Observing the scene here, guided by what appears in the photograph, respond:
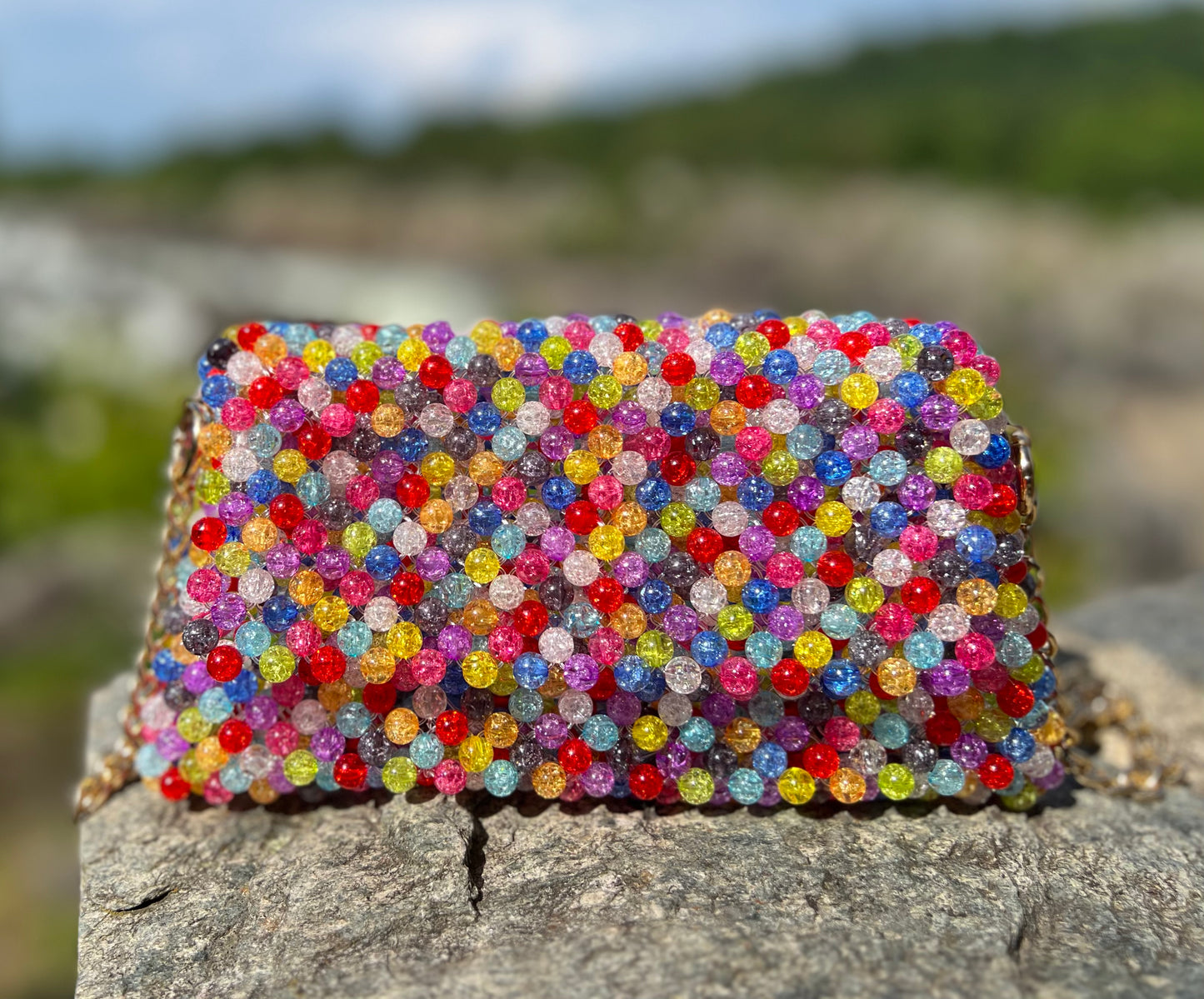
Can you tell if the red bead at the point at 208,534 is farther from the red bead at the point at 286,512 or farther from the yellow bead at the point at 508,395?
the yellow bead at the point at 508,395

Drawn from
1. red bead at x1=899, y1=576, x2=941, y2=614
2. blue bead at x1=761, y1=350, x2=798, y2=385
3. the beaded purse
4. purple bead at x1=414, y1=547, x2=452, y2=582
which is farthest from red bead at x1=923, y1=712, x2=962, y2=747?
purple bead at x1=414, y1=547, x2=452, y2=582

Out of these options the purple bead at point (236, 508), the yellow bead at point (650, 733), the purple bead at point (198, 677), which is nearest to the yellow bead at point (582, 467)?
the yellow bead at point (650, 733)

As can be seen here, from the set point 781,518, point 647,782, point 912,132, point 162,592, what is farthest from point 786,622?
point 912,132

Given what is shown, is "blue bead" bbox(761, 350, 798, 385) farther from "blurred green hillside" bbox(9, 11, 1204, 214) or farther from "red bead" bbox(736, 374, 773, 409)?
"blurred green hillside" bbox(9, 11, 1204, 214)

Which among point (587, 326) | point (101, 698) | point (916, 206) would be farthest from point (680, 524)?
point (916, 206)

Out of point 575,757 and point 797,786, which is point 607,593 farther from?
point 797,786

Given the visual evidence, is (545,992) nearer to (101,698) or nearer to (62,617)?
(101,698)
